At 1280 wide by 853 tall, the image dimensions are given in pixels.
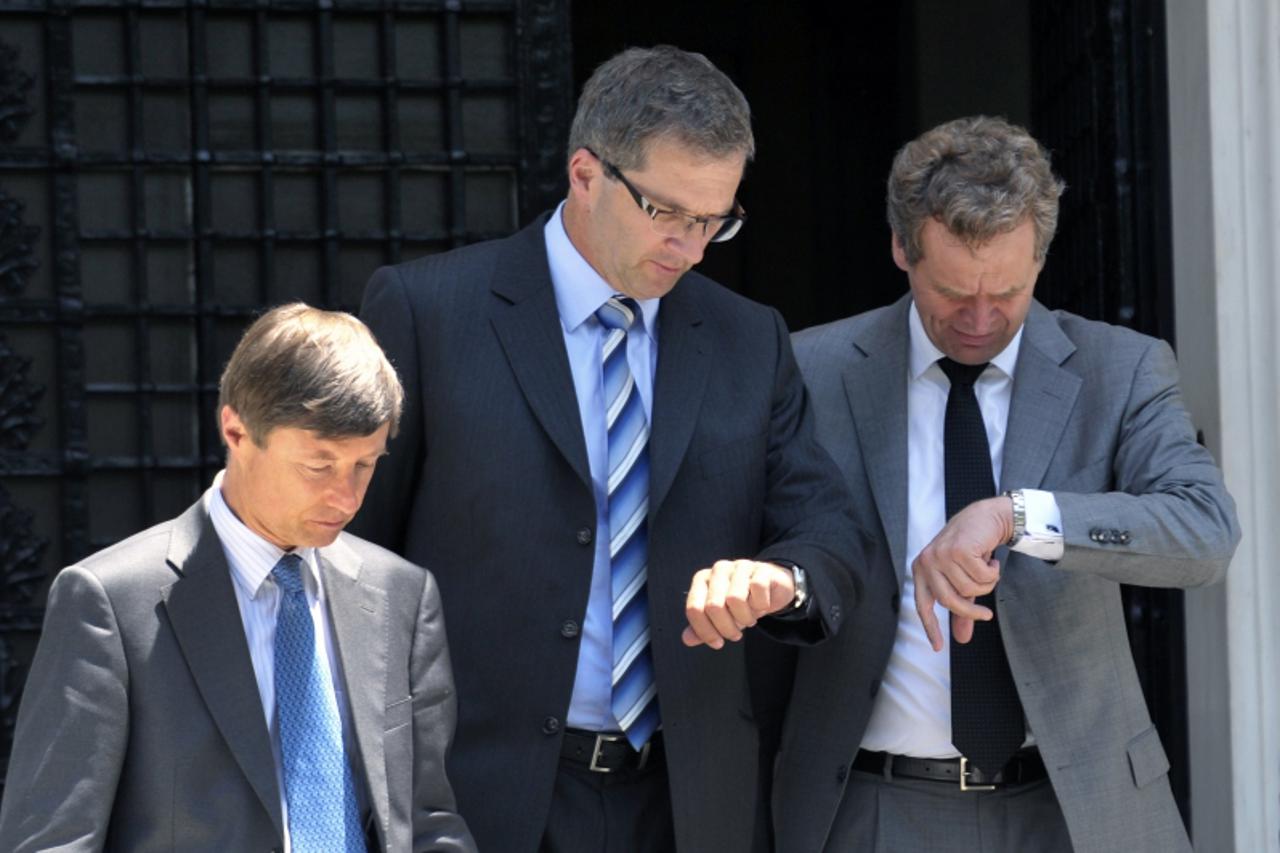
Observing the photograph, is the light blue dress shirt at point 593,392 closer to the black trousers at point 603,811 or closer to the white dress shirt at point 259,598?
the black trousers at point 603,811

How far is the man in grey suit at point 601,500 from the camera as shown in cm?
307

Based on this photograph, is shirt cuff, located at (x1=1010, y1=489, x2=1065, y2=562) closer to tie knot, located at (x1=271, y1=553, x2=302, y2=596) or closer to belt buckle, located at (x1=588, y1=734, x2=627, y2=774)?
belt buckle, located at (x1=588, y1=734, x2=627, y2=774)

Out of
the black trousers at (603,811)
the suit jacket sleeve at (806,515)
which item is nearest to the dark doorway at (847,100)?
the suit jacket sleeve at (806,515)

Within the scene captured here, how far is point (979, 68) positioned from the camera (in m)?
6.71

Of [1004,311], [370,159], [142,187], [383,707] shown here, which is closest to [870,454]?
[1004,311]

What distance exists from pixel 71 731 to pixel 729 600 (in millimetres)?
884

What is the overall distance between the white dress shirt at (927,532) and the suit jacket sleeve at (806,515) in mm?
174

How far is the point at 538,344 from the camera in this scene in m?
3.18

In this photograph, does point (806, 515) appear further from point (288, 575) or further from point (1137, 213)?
point (1137, 213)

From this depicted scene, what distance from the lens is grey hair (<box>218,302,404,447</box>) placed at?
8.39 feet

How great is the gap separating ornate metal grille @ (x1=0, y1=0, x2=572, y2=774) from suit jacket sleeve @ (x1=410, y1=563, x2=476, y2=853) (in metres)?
1.67

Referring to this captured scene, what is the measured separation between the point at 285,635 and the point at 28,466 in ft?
6.02

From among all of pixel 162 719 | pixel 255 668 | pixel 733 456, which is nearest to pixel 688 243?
pixel 733 456

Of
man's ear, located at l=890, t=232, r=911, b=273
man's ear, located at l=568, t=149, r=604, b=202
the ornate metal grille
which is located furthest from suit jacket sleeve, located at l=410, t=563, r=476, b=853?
the ornate metal grille
